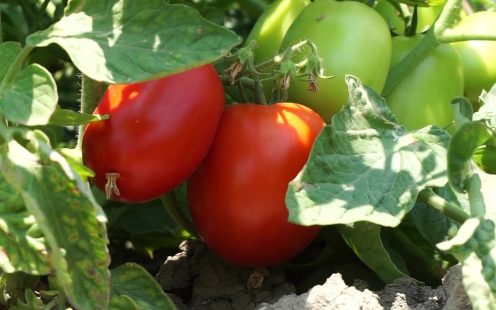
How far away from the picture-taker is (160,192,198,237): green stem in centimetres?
103

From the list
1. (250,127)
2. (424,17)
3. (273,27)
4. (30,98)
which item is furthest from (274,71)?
(424,17)

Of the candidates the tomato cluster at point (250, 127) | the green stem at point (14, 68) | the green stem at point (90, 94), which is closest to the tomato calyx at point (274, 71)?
the tomato cluster at point (250, 127)

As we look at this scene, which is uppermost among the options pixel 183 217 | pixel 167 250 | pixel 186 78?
pixel 186 78

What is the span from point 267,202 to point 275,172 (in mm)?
32

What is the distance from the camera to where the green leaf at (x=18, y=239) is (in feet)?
2.40

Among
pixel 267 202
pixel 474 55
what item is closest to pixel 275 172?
pixel 267 202

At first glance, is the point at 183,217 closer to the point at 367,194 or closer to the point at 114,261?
the point at 114,261

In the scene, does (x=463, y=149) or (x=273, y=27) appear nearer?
(x=463, y=149)

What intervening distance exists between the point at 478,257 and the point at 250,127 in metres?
0.30

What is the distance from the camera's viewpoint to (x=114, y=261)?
3.71 feet

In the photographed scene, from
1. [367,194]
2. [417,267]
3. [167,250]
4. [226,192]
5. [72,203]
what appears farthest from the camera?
[167,250]

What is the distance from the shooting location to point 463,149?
2.54 ft

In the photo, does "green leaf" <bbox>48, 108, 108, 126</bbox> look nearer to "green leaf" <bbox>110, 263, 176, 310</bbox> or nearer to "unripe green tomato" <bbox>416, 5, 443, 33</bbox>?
"green leaf" <bbox>110, 263, 176, 310</bbox>

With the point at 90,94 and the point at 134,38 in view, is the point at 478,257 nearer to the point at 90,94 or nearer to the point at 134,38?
the point at 134,38
